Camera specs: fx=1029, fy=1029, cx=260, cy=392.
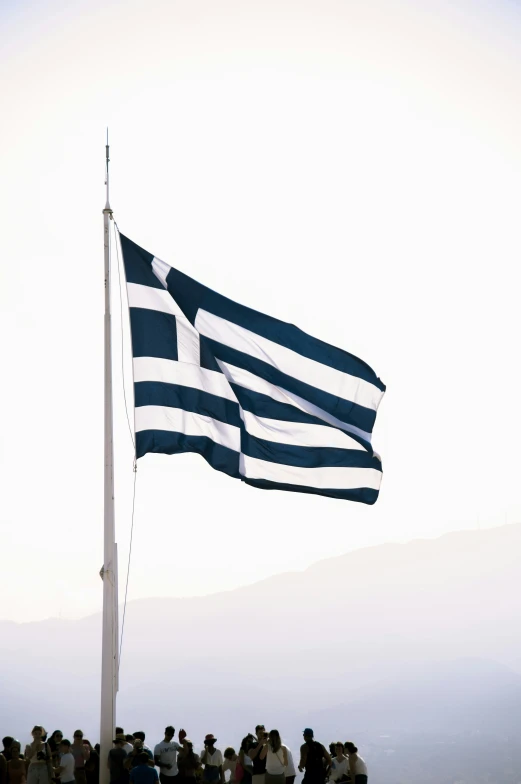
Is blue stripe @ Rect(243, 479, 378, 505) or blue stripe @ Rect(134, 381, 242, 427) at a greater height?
blue stripe @ Rect(134, 381, 242, 427)

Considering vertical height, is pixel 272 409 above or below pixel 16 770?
above

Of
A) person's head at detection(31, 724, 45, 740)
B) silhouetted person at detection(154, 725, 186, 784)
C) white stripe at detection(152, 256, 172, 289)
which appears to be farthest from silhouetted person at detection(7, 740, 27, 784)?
white stripe at detection(152, 256, 172, 289)

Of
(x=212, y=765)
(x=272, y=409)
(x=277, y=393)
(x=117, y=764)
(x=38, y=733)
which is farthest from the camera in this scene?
(x=212, y=765)

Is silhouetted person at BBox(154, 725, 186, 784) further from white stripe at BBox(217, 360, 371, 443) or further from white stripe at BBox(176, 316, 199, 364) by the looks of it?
white stripe at BBox(176, 316, 199, 364)

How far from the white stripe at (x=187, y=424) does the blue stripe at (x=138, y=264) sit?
2.13 metres

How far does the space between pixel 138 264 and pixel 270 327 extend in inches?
97.3

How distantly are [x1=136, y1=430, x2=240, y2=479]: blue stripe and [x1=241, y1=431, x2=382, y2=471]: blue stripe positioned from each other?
27.4 inches

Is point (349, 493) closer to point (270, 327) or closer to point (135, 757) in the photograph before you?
point (270, 327)

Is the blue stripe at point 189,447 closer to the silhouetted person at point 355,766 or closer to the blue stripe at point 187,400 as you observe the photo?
the blue stripe at point 187,400

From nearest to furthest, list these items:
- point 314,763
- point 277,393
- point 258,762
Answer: point 277,393 → point 314,763 → point 258,762

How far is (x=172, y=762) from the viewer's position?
19.5m

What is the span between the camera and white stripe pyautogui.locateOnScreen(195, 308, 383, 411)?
17266 millimetres

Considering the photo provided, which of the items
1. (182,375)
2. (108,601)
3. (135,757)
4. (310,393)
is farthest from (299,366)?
(135,757)

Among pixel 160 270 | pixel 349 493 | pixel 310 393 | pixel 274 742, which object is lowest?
pixel 274 742
